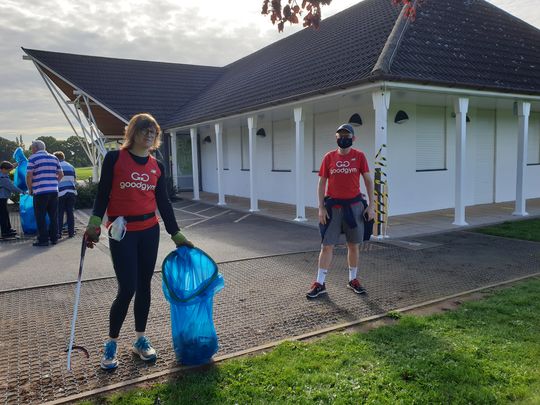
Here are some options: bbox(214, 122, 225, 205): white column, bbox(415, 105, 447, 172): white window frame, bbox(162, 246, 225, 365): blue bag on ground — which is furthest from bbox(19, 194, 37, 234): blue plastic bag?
bbox(415, 105, 447, 172): white window frame

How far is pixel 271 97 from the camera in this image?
12.2 m

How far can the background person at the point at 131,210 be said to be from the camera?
3.32m

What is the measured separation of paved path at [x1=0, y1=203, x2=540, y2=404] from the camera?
346 centimetres

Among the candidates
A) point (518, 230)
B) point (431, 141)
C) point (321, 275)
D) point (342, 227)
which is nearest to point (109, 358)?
point (321, 275)

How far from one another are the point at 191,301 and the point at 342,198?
2.27 metres

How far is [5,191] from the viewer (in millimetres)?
9383

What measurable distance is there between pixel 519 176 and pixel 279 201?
7.35 meters

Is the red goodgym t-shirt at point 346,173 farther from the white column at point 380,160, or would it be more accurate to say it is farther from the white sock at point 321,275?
the white column at point 380,160

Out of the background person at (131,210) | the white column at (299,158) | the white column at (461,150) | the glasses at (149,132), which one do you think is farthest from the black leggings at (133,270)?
the white column at (461,150)

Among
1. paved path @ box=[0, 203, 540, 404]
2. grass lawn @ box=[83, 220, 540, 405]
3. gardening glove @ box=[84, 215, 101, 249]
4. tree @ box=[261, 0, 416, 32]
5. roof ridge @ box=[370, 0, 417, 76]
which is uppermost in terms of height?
roof ridge @ box=[370, 0, 417, 76]

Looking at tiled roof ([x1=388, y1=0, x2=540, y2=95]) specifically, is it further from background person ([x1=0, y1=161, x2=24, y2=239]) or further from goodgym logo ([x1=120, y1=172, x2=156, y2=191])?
background person ([x1=0, y1=161, x2=24, y2=239])

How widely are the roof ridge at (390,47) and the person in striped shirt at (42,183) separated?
6416 mm

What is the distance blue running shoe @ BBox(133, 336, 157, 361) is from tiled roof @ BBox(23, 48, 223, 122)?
626 inches

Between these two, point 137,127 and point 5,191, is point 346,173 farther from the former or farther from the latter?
point 5,191
